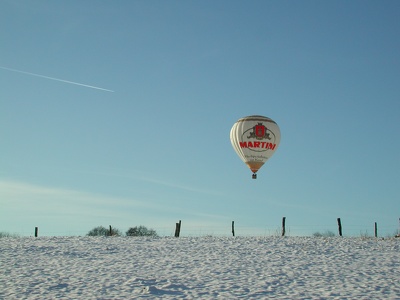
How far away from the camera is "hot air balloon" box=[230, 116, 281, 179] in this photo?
118 ft

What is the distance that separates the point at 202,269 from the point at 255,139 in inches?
698

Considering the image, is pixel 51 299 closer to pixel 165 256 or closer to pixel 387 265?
pixel 165 256

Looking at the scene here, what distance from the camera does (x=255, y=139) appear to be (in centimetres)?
3616

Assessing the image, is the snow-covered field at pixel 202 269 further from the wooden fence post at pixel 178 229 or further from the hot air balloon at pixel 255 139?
the hot air balloon at pixel 255 139

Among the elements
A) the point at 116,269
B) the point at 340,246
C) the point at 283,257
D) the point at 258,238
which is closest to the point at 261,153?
the point at 258,238

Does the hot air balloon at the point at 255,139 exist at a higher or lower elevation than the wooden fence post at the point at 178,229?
higher

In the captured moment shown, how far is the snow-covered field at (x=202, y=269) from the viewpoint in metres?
16.0

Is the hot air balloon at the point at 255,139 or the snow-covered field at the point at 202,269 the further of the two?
the hot air balloon at the point at 255,139

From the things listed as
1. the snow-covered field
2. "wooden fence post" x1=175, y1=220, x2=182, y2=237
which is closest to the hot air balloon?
"wooden fence post" x1=175, y1=220, x2=182, y2=237

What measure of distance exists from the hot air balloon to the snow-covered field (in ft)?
29.6

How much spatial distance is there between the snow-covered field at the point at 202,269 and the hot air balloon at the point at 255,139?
9.03 meters

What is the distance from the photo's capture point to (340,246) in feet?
86.7

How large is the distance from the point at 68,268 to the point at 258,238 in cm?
1250

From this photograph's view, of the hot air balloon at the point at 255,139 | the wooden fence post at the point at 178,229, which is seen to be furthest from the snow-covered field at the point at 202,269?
the hot air balloon at the point at 255,139
